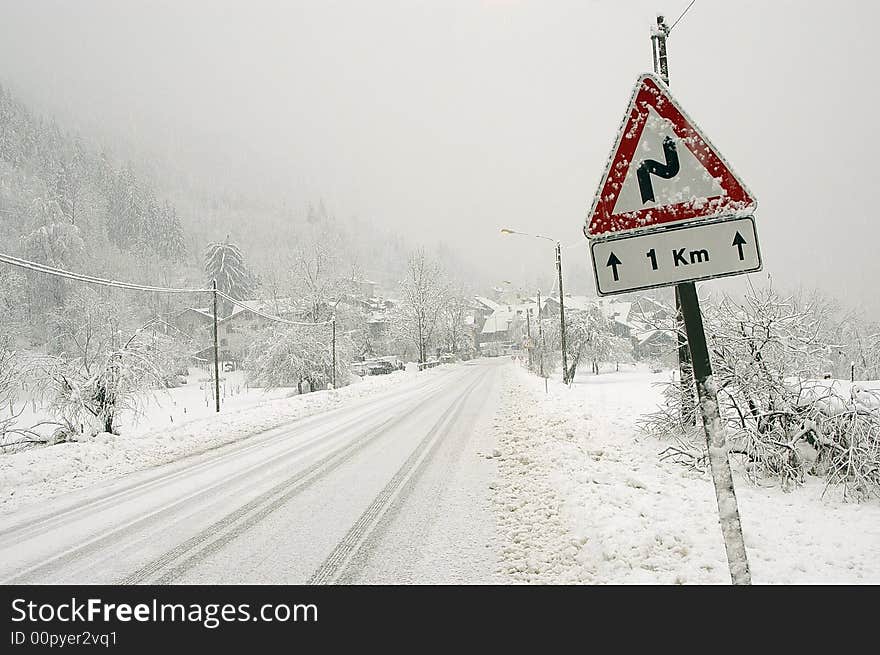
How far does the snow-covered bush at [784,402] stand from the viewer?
601 cm

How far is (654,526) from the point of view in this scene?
16.2ft

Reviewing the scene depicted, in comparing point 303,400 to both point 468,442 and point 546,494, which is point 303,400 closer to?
point 468,442

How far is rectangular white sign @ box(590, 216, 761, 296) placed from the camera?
8.18 feet

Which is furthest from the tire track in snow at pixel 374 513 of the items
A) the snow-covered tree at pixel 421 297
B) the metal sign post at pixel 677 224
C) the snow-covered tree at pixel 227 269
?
the snow-covered tree at pixel 227 269

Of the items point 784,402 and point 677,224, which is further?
point 784,402

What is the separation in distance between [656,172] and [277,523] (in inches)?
214

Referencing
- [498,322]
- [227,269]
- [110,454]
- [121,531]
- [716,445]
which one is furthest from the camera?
[498,322]

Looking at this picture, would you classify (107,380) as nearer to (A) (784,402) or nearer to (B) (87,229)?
(A) (784,402)

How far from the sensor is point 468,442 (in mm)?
11070

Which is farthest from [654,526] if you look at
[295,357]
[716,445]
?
[295,357]

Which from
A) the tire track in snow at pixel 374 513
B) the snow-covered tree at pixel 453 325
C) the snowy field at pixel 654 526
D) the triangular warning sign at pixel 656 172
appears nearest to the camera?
the triangular warning sign at pixel 656 172

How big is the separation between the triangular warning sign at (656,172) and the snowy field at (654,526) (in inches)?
116

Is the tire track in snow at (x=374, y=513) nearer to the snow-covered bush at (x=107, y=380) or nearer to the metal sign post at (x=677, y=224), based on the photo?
the metal sign post at (x=677, y=224)
